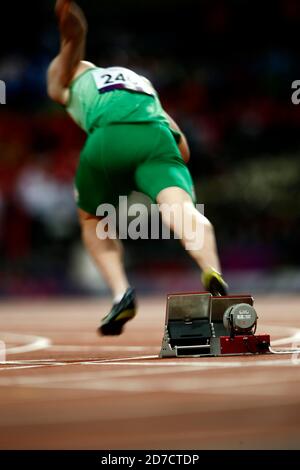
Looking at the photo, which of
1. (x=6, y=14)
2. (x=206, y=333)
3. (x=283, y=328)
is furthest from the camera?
(x=6, y=14)

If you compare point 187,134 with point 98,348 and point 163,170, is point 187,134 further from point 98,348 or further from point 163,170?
point 163,170

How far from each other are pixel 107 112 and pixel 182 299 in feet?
3.20

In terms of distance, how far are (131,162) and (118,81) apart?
0.40 m

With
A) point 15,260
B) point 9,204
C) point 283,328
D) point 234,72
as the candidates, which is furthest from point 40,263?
point 283,328

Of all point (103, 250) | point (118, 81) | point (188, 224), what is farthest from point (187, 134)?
point (188, 224)

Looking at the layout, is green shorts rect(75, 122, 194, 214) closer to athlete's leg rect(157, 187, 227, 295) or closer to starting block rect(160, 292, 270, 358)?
athlete's leg rect(157, 187, 227, 295)

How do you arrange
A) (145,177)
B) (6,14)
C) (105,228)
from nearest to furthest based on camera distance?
(145,177)
(105,228)
(6,14)

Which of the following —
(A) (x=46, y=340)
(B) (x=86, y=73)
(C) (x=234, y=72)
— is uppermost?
(C) (x=234, y=72)

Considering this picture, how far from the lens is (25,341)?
5.75 metres

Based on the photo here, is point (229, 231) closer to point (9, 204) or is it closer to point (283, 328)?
point (9, 204)

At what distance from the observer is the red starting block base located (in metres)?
3.98

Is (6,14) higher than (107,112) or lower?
higher

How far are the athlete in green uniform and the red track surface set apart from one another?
49cm

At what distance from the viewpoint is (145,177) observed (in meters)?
4.44
